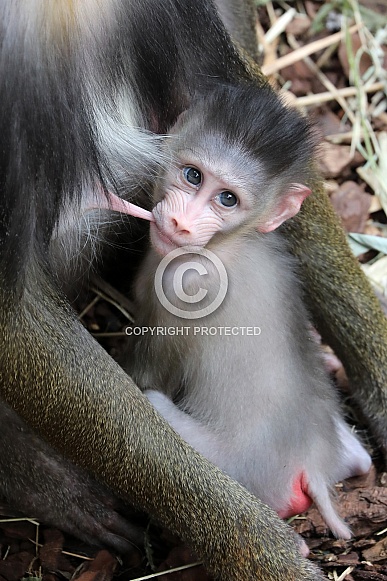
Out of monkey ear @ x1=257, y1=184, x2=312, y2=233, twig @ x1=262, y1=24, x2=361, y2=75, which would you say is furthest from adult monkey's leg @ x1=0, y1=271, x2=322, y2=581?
twig @ x1=262, y1=24, x2=361, y2=75

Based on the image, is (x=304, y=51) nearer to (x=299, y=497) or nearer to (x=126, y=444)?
(x=299, y=497)

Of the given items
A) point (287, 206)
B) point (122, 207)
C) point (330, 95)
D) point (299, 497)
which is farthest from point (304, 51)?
point (299, 497)

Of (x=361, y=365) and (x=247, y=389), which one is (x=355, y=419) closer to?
(x=361, y=365)

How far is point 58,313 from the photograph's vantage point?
2.50 m

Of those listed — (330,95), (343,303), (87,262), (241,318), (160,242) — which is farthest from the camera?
(330,95)

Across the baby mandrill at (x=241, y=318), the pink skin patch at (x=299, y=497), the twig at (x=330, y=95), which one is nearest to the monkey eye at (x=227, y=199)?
the baby mandrill at (x=241, y=318)

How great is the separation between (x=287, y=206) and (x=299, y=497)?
3.00ft

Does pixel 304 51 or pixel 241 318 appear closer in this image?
pixel 241 318

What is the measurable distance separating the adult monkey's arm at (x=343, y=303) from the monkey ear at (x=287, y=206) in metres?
0.28

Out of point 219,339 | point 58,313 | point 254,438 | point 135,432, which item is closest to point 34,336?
point 58,313

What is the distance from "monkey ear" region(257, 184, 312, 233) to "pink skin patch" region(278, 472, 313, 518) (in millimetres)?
788

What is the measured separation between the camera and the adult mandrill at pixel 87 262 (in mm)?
2311

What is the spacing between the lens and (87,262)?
10.0ft

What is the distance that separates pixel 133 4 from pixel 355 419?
1733mm
